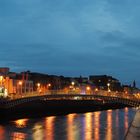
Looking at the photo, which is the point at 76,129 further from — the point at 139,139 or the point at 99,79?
the point at 99,79

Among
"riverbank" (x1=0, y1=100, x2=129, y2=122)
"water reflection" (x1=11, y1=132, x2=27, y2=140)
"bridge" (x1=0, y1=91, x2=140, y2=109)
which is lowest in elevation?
"water reflection" (x1=11, y1=132, x2=27, y2=140)

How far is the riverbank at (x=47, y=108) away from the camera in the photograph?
189 feet

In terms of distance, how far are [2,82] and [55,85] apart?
115ft

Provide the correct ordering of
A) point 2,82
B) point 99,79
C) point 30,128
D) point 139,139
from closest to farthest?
1. point 139,139
2. point 30,128
3. point 2,82
4. point 99,79

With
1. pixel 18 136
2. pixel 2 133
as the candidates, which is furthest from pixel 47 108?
pixel 18 136

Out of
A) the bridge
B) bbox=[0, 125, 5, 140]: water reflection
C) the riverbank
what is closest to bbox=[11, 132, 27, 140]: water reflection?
bbox=[0, 125, 5, 140]: water reflection

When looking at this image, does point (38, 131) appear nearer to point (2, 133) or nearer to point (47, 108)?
point (2, 133)

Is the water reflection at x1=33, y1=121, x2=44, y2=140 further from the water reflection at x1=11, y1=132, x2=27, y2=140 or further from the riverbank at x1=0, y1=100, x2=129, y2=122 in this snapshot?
the riverbank at x1=0, y1=100, x2=129, y2=122

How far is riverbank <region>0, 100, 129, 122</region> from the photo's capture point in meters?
57.5

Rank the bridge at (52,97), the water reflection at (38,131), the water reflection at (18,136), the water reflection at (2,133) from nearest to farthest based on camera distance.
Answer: the water reflection at (18,136) < the water reflection at (2,133) < the water reflection at (38,131) < the bridge at (52,97)

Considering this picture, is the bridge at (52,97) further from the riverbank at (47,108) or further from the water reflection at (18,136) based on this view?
the water reflection at (18,136)

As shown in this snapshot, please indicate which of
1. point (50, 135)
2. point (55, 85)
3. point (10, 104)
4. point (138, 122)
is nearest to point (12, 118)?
point (10, 104)

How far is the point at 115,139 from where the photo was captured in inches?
1342

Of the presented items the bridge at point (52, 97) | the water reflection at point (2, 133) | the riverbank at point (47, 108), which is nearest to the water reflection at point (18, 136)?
the water reflection at point (2, 133)
